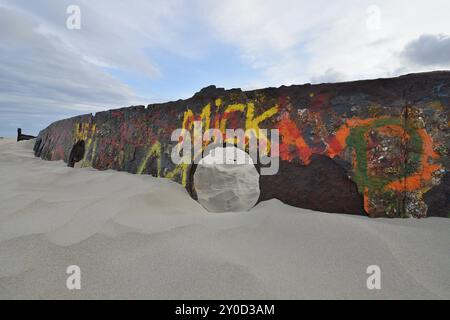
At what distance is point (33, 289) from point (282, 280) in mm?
806

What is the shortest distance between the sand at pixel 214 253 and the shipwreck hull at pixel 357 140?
125 millimetres

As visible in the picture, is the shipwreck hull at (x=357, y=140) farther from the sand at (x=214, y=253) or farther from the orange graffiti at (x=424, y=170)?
the sand at (x=214, y=253)


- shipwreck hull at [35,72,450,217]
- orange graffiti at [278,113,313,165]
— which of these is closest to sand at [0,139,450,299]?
shipwreck hull at [35,72,450,217]

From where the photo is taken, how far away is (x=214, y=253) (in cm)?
109

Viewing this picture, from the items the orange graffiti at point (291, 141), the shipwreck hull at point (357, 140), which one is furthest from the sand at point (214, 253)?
the orange graffiti at point (291, 141)

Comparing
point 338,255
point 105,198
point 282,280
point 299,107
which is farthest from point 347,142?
point 105,198

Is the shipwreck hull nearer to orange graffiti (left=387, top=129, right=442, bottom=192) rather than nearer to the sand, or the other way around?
orange graffiti (left=387, top=129, right=442, bottom=192)

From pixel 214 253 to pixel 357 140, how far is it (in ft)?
3.20

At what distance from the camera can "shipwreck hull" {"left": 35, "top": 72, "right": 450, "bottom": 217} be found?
138 centimetres

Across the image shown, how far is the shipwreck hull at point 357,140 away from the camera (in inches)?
54.4

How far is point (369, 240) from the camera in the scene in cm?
115
